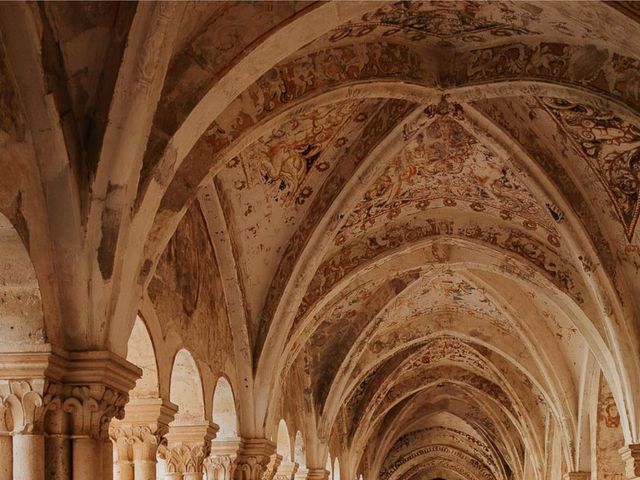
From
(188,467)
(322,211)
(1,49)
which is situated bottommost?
(188,467)

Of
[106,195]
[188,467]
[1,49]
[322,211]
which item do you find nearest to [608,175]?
[322,211]

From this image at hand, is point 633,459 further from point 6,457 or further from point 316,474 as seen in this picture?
point 6,457

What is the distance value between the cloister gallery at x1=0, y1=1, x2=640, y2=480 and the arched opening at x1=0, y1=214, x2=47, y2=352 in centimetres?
1

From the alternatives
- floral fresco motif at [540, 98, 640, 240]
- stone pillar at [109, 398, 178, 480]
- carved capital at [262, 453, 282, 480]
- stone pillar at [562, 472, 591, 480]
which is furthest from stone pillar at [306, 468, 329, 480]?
stone pillar at [109, 398, 178, 480]

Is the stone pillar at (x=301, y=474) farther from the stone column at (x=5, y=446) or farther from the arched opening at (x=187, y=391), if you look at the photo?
the stone column at (x=5, y=446)

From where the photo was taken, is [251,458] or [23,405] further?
[251,458]

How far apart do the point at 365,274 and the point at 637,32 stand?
6.89 metres

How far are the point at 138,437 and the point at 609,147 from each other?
497 cm

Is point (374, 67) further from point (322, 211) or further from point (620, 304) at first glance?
point (620, 304)

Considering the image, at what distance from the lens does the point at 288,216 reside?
1075 centimetres

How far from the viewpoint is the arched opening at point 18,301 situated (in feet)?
20.1

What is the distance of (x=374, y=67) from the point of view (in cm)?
891

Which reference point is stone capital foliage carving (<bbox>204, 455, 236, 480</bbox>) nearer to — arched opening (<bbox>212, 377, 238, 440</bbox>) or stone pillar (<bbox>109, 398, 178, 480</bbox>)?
arched opening (<bbox>212, 377, 238, 440</bbox>)

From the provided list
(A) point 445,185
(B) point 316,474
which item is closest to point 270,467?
(A) point 445,185
